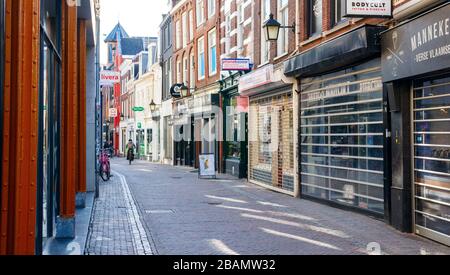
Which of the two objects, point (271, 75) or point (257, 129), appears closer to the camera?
point (271, 75)

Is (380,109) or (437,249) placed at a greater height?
(380,109)

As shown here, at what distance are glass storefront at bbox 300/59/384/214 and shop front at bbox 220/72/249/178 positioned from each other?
631cm

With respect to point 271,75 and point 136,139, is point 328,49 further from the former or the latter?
point 136,139

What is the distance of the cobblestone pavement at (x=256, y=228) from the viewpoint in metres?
8.32

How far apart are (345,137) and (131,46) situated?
53.3 m

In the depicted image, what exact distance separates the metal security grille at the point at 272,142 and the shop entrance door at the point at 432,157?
6207mm

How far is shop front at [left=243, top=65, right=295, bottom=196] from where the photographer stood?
16.0 meters

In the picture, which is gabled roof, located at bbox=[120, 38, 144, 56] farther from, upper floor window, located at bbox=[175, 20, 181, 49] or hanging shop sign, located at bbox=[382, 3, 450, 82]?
hanging shop sign, located at bbox=[382, 3, 450, 82]

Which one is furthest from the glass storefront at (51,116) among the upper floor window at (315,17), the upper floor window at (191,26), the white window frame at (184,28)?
the white window frame at (184,28)

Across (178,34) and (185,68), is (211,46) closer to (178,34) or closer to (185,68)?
(185,68)

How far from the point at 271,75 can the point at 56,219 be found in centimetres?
879

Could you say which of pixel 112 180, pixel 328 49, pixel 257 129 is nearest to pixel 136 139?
pixel 112 180

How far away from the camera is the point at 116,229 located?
10.0 metres

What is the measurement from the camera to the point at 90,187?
15.8 m
